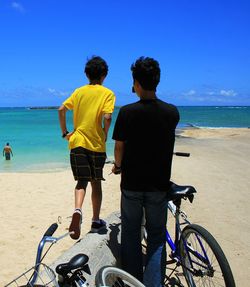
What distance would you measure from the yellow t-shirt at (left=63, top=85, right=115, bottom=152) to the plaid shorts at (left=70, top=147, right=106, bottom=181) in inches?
2.4

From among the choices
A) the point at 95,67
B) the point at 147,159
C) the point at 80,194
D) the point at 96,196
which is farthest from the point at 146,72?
the point at 96,196

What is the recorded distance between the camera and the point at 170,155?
362 centimetres

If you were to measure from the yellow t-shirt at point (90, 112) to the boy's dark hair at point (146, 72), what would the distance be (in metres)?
1.14

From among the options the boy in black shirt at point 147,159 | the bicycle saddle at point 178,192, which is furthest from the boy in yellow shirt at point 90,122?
the bicycle saddle at point 178,192

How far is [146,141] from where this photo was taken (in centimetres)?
348

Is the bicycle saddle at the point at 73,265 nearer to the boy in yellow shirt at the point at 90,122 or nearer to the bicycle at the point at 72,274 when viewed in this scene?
the bicycle at the point at 72,274

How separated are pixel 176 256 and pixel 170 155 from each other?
120cm

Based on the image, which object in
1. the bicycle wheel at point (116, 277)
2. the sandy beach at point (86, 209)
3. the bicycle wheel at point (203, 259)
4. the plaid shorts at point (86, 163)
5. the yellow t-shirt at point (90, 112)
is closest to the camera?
the bicycle wheel at point (116, 277)

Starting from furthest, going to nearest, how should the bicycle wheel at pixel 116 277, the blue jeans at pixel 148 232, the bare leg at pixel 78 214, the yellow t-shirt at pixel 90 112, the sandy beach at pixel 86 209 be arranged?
the sandy beach at pixel 86 209, the yellow t-shirt at pixel 90 112, the bare leg at pixel 78 214, the blue jeans at pixel 148 232, the bicycle wheel at pixel 116 277

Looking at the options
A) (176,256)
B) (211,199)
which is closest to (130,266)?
(176,256)

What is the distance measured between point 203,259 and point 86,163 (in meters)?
1.74

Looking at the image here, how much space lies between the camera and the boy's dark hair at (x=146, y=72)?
3363 mm

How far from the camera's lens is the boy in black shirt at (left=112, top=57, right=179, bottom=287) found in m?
3.40

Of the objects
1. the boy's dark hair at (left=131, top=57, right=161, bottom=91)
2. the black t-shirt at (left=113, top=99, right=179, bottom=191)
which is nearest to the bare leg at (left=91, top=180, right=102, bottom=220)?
the black t-shirt at (left=113, top=99, right=179, bottom=191)
